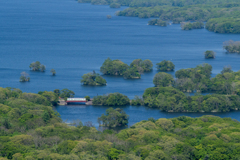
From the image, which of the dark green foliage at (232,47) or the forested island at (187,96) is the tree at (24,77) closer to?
the forested island at (187,96)

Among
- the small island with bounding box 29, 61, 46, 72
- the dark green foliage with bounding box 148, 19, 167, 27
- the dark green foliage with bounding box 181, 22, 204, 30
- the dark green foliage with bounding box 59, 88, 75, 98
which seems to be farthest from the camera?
the dark green foliage with bounding box 148, 19, 167, 27

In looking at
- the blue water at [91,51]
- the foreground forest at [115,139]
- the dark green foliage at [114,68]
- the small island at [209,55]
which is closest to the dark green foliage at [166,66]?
the blue water at [91,51]

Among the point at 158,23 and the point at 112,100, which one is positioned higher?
the point at 158,23

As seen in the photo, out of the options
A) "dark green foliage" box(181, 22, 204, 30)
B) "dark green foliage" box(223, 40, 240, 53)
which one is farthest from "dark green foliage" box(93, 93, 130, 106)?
"dark green foliage" box(181, 22, 204, 30)

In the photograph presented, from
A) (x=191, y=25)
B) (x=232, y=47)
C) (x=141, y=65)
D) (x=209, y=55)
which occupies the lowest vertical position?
(x=141, y=65)

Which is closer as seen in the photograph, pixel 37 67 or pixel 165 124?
pixel 165 124

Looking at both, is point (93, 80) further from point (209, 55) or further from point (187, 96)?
point (209, 55)

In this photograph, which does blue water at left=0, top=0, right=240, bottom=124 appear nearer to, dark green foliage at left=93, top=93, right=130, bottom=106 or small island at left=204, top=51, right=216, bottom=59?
dark green foliage at left=93, top=93, right=130, bottom=106

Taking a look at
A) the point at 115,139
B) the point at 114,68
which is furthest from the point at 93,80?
the point at 115,139
